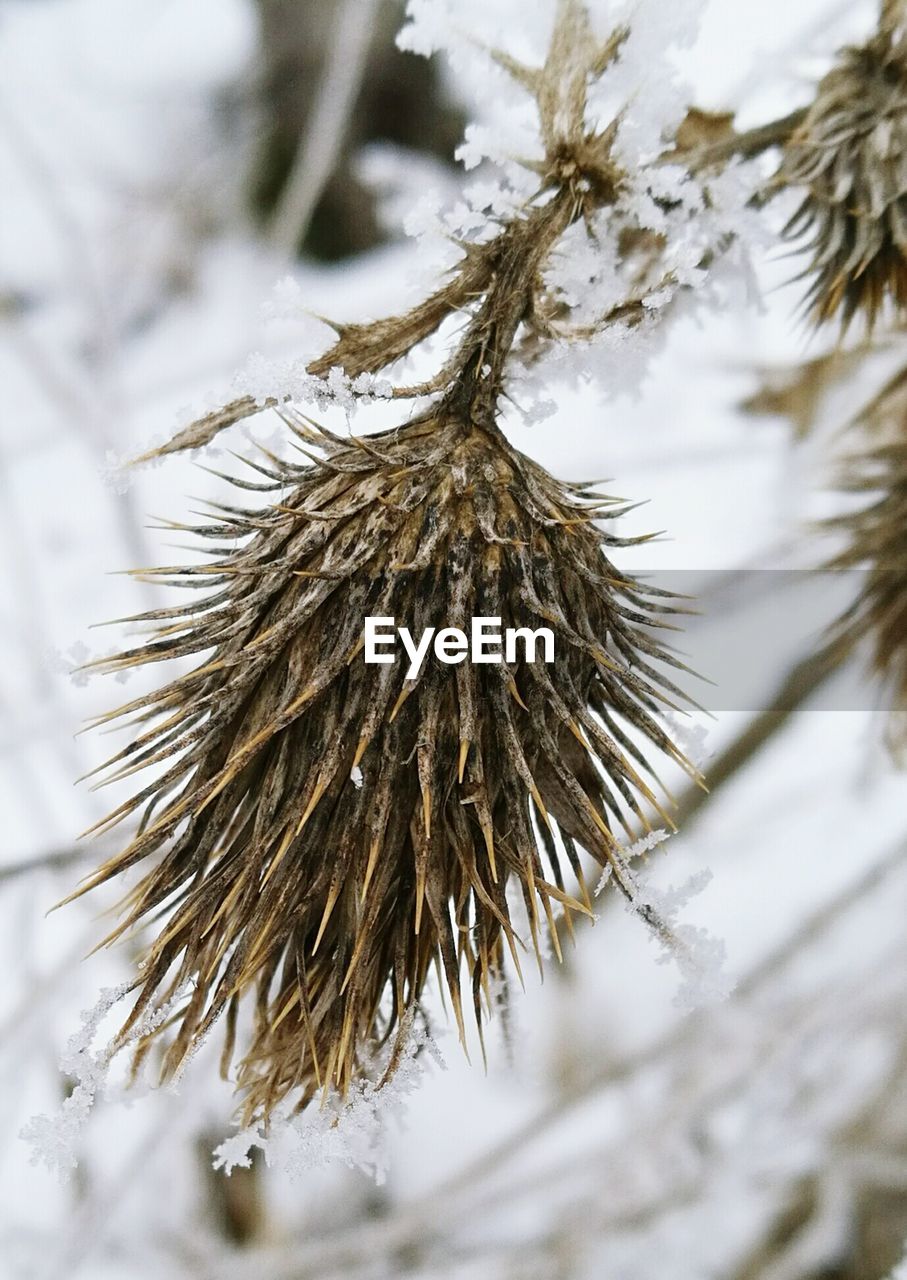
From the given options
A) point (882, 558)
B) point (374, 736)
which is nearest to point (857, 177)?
point (882, 558)

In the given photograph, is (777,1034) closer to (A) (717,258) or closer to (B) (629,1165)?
(B) (629,1165)

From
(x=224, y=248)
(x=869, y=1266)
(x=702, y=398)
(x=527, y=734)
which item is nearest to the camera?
(x=527, y=734)

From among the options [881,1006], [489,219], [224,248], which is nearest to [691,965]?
[489,219]

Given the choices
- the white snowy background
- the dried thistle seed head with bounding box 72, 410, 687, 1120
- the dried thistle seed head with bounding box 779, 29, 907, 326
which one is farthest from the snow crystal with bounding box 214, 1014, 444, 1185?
the dried thistle seed head with bounding box 779, 29, 907, 326

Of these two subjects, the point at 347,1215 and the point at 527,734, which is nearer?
the point at 527,734

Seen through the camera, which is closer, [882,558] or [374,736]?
[374,736]

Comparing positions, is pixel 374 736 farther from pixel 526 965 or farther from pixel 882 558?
pixel 526 965

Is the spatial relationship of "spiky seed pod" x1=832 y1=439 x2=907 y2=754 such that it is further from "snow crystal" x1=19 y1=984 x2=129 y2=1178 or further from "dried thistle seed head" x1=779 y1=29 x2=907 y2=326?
"snow crystal" x1=19 y1=984 x2=129 y2=1178
